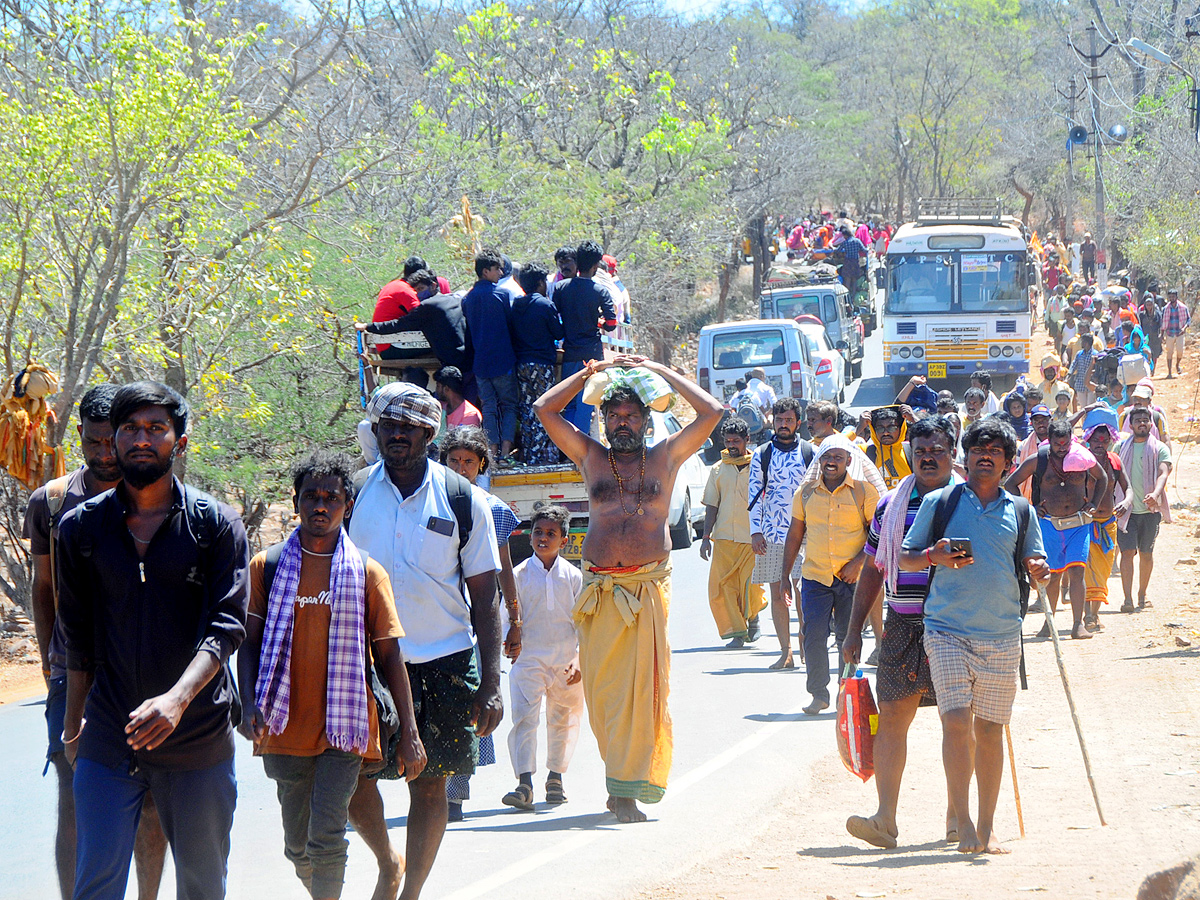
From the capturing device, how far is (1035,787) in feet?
23.9

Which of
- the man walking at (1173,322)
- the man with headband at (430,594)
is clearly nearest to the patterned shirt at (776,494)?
the man with headband at (430,594)

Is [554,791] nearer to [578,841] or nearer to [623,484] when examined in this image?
[578,841]

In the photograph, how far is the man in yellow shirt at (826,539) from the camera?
28.8 ft

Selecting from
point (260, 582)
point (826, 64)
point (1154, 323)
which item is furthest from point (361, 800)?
point (826, 64)

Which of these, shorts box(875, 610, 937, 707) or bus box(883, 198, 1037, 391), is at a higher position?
bus box(883, 198, 1037, 391)

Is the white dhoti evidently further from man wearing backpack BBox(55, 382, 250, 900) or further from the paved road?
man wearing backpack BBox(55, 382, 250, 900)

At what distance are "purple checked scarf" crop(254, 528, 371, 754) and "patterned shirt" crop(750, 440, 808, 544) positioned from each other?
18.9ft

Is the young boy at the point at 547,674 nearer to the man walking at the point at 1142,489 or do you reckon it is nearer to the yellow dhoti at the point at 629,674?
the yellow dhoti at the point at 629,674

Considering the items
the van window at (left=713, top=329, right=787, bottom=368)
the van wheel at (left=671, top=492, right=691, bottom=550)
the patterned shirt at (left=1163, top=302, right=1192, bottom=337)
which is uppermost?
the patterned shirt at (left=1163, top=302, right=1192, bottom=337)

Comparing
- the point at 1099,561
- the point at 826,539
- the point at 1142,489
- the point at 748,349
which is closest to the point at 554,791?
the point at 826,539

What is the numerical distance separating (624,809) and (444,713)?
1.65 m

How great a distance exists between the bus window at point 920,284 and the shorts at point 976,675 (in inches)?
850

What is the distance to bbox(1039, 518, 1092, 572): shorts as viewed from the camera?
11055mm

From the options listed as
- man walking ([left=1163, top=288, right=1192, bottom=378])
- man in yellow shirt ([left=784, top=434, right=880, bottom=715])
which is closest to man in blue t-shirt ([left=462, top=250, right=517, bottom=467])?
man in yellow shirt ([left=784, top=434, right=880, bottom=715])
